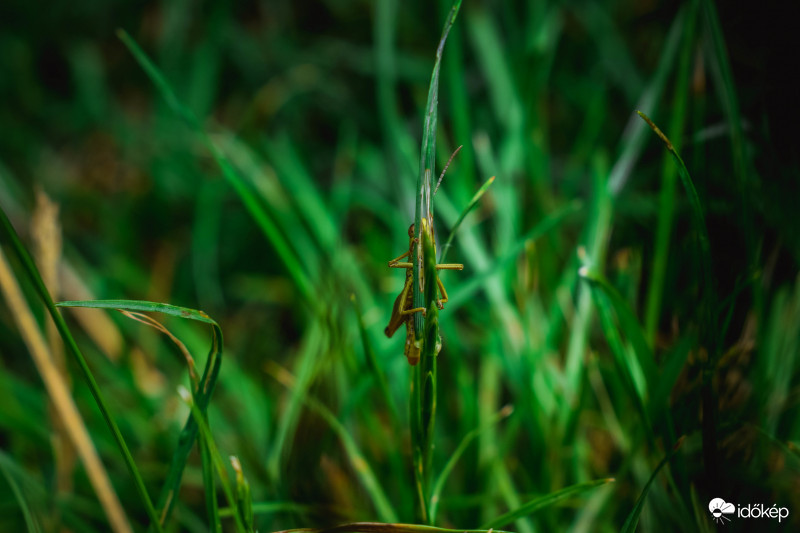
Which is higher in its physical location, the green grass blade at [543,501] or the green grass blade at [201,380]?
the green grass blade at [201,380]

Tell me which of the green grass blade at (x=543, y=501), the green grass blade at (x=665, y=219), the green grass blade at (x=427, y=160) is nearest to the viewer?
the green grass blade at (x=427, y=160)

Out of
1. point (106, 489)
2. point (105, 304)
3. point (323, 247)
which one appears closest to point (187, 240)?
point (323, 247)

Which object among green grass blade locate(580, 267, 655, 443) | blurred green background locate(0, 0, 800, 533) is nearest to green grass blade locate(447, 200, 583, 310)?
blurred green background locate(0, 0, 800, 533)

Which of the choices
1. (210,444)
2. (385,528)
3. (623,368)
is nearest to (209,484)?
(210,444)

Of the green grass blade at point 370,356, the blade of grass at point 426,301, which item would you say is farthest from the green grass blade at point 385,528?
the green grass blade at point 370,356

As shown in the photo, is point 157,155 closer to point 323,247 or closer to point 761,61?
point 323,247

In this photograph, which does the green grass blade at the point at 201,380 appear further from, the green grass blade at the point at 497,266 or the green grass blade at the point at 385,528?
the green grass blade at the point at 497,266

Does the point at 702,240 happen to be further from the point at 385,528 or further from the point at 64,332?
the point at 64,332

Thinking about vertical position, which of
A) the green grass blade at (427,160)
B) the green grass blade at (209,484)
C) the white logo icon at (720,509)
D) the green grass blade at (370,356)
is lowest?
the white logo icon at (720,509)
